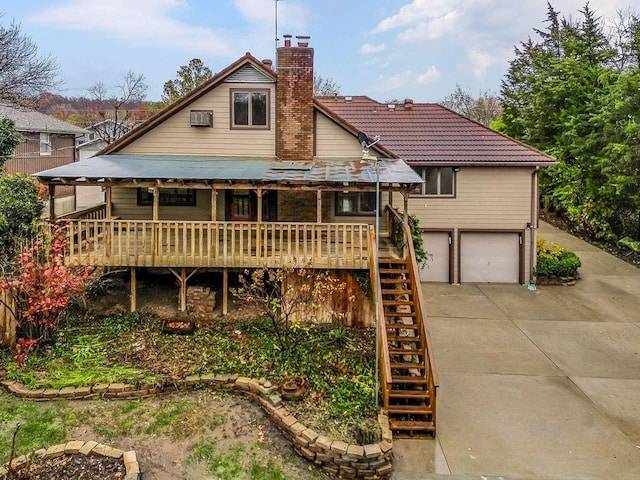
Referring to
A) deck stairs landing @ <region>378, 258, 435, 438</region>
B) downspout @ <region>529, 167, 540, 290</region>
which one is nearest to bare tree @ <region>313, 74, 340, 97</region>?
downspout @ <region>529, 167, 540, 290</region>

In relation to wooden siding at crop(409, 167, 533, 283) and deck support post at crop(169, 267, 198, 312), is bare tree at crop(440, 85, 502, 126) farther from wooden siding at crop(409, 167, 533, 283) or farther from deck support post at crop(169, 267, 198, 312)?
deck support post at crop(169, 267, 198, 312)

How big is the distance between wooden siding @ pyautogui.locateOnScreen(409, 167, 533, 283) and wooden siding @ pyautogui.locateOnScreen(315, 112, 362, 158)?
4.20 m

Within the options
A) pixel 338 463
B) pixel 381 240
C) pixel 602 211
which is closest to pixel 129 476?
pixel 338 463

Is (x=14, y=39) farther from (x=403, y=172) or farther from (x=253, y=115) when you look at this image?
(x=403, y=172)

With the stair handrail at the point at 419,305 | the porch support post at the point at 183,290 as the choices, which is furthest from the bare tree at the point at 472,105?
the porch support post at the point at 183,290

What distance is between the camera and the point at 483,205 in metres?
16.8

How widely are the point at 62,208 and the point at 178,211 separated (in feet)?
45.7

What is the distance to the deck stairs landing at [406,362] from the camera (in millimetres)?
7281

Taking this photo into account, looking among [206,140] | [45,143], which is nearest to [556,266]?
[206,140]

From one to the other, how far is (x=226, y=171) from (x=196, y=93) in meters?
3.37

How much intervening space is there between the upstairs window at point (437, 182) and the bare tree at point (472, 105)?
127 feet

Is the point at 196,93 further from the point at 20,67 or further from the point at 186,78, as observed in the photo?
the point at 186,78

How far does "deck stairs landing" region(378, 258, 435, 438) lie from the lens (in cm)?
728

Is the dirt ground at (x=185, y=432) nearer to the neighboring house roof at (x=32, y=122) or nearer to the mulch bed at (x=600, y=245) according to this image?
the mulch bed at (x=600, y=245)
